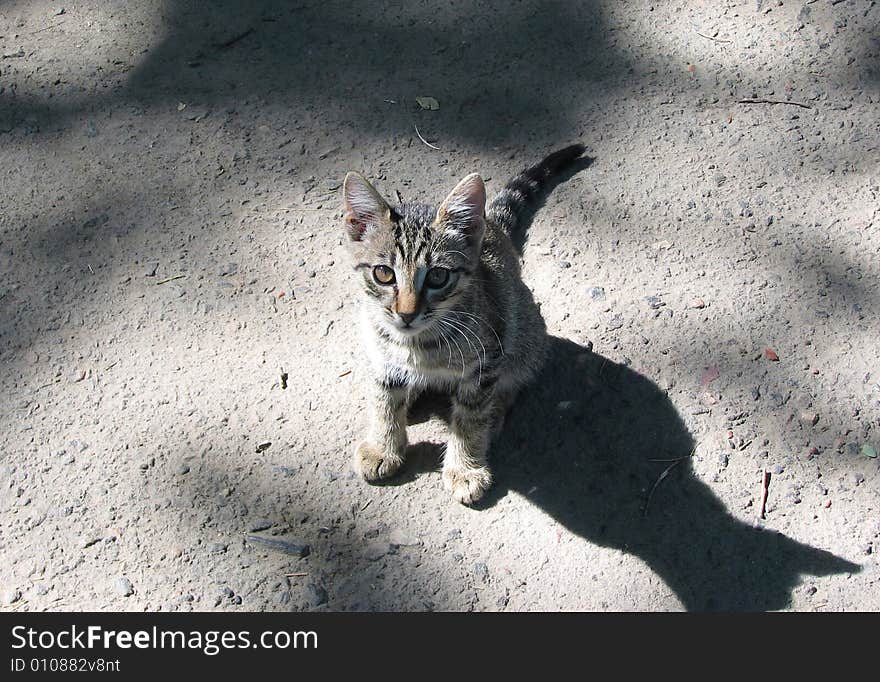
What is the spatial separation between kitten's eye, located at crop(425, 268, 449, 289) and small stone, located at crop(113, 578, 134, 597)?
1655mm

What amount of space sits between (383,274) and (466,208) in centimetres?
39

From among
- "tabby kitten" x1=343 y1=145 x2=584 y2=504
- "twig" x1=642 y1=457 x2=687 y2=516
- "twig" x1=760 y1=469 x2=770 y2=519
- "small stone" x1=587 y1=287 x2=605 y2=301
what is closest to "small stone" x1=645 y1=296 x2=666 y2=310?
"small stone" x1=587 y1=287 x2=605 y2=301

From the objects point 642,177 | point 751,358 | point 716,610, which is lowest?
point 716,610

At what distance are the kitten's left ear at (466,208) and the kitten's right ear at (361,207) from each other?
0.72 feet

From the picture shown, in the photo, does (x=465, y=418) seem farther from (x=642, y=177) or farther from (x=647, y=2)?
(x=647, y=2)

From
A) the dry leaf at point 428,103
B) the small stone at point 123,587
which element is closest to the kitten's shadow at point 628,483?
the small stone at point 123,587

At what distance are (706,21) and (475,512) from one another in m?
3.59

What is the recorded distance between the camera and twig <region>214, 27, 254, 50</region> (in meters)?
5.24

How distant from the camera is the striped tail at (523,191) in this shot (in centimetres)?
418

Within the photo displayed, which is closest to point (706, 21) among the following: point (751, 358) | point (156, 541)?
point (751, 358)

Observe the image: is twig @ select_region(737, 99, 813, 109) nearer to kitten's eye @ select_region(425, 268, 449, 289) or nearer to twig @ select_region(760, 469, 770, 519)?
twig @ select_region(760, 469, 770, 519)

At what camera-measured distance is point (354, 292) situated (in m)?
4.22

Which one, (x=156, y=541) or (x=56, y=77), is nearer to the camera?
Answer: (x=156, y=541)

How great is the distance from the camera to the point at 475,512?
3.52 m
